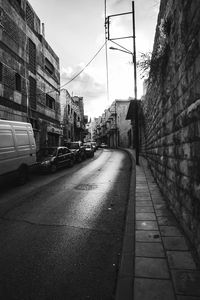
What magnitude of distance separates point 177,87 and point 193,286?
3253 mm

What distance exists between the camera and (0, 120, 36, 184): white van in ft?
30.4

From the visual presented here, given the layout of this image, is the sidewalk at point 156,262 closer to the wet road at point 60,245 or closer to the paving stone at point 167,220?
the paving stone at point 167,220

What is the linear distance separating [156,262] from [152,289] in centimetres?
67

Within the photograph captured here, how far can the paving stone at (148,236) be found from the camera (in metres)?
4.36

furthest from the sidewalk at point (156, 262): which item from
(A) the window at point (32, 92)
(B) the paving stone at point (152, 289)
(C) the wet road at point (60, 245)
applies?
(A) the window at point (32, 92)

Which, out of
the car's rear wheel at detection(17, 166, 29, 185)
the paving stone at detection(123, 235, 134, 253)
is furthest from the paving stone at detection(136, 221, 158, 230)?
the car's rear wheel at detection(17, 166, 29, 185)

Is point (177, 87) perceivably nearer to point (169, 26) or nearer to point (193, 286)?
point (169, 26)

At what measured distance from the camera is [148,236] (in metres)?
4.53

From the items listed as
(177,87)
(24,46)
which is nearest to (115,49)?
(24,46)

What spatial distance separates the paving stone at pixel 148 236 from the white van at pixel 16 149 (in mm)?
6217

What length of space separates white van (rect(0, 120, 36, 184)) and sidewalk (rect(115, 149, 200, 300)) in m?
5.60

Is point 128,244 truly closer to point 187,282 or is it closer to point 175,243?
point 175,243

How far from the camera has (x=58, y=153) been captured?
15.5 meters

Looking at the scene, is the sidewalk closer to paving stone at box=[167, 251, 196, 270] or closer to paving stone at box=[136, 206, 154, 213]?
paving stone at box=[167, 251, 196, 270]
